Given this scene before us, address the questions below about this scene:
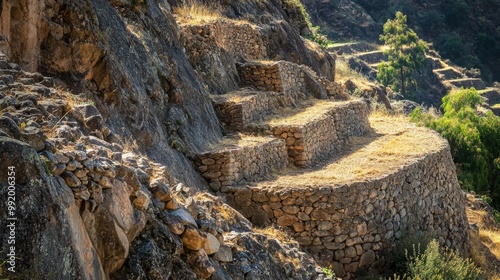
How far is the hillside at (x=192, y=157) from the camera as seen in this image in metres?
5.11

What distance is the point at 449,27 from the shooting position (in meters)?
63.7

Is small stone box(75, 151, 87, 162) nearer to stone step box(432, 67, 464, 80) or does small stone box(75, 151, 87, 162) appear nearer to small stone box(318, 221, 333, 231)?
small stone box(318, 221, 333, 231)

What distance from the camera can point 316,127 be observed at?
47.2 feet

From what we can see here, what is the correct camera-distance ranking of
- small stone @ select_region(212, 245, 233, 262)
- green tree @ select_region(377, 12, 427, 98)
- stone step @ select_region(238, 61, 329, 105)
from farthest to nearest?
1. green tree @ select_region(377, 12, 427, 98)
2. stone step @ select_region(238, 61, 329, 105)
3. small stone @ select_region(212, 245, 233, 262)

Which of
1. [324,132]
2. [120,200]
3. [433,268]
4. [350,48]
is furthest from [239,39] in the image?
[350,48]

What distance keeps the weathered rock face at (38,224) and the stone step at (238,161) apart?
6.42m

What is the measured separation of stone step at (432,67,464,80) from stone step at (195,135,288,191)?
1718 inches

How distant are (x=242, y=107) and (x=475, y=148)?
1324 cm

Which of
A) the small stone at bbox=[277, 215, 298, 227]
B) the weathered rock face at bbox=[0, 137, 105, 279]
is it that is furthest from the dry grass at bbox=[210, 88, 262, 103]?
the weathered rock face at bbox=[0, 137, 105, 279]

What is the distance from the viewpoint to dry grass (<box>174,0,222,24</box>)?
53.7 ft

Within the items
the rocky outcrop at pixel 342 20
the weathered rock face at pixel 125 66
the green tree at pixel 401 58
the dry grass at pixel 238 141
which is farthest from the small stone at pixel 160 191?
the rocky outcrop at pixel 342 20

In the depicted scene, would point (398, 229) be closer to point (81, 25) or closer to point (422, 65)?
point (81, 25)

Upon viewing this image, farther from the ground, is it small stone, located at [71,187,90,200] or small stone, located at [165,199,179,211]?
small stone, located at [71,187,90,200]

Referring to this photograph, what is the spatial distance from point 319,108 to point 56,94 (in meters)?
10.2
